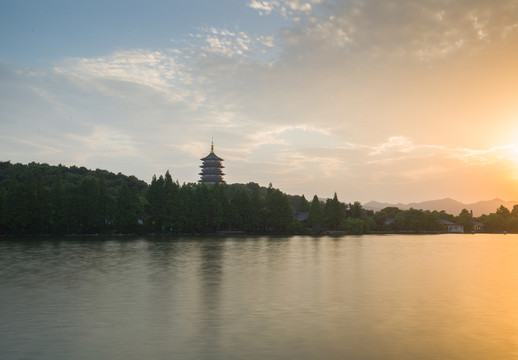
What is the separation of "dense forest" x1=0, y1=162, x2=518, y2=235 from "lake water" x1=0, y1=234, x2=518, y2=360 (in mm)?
38803

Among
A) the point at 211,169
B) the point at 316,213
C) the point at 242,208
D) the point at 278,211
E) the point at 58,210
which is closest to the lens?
the point at 58,210

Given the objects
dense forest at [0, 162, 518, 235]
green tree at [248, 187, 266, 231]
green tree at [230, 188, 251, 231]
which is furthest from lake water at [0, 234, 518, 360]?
green tree at [248, 187, 266, 231]

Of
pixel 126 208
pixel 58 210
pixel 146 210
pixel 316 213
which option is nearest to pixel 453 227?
pixel 316 213

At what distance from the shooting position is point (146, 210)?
7594 centimetres

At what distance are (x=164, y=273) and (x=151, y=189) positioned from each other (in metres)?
49.5

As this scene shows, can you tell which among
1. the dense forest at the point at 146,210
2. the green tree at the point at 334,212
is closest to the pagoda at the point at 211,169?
the dense forest at the point at 146,210

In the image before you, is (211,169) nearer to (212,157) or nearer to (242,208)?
(212,157)

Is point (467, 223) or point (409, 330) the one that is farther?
point (467, 223)

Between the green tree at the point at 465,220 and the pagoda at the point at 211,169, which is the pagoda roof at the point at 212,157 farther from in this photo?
the green tree at the point at 465,220

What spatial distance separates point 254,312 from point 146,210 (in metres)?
63.7

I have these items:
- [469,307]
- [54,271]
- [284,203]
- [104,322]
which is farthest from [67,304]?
[284,203]

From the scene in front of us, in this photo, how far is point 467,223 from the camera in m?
126

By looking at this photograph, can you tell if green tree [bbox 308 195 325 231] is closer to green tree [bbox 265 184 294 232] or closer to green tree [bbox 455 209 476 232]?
green tree [bbox 265 184 294 232]

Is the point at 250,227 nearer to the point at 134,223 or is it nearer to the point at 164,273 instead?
the point at 134,223
